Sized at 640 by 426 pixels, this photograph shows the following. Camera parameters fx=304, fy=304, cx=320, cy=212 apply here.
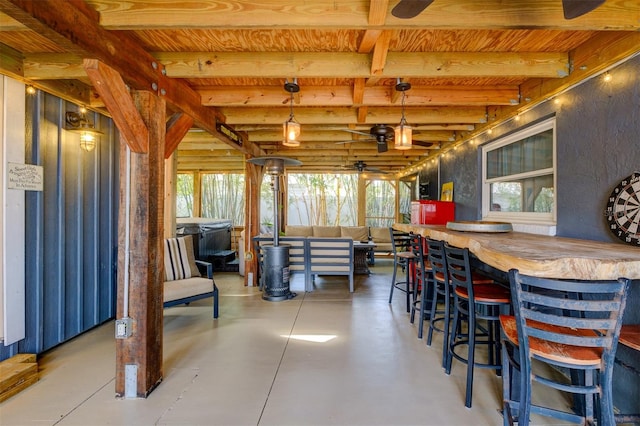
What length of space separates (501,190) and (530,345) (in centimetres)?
279

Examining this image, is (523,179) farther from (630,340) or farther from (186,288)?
(186,288)

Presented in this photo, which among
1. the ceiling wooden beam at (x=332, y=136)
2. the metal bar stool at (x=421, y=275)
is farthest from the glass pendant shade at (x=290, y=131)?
the ceiling wooden beam at (x=332, y=136)

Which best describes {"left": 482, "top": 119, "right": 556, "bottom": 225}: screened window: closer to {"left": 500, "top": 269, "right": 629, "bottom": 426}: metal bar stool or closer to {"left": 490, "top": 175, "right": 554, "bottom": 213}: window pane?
{"left": 490, "top": 175, "right": 554, "bottom": 213}: window pane

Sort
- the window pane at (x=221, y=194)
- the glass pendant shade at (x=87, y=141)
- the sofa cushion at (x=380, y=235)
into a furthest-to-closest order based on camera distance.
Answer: the window pane at (x=221, y=194), the sofa cushion at (x=380, y=235), the glass pendant shade at (x=87, y=141)

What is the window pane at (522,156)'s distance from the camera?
9.61ft

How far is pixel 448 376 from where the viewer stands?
242 cm

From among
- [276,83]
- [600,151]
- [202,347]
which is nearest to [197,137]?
[276,83]

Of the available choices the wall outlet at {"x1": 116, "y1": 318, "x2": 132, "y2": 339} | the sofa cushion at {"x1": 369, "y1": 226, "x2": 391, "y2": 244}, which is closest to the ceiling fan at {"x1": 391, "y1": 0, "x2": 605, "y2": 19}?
the wall outlet at {"x1": 116, "y1": 318, "x2": 132, "y2": 339}

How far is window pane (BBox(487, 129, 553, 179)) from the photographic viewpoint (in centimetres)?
293

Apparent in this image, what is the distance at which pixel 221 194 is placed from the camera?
9.29 m

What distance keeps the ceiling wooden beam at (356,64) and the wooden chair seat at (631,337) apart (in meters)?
1.97

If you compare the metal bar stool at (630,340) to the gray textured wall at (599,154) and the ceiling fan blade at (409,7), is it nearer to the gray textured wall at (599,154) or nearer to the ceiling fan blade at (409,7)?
the gray textured wall at (599,154)

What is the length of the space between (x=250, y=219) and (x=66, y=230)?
290 centimetres

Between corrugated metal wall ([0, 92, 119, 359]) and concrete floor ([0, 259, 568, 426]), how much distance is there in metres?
0.27
